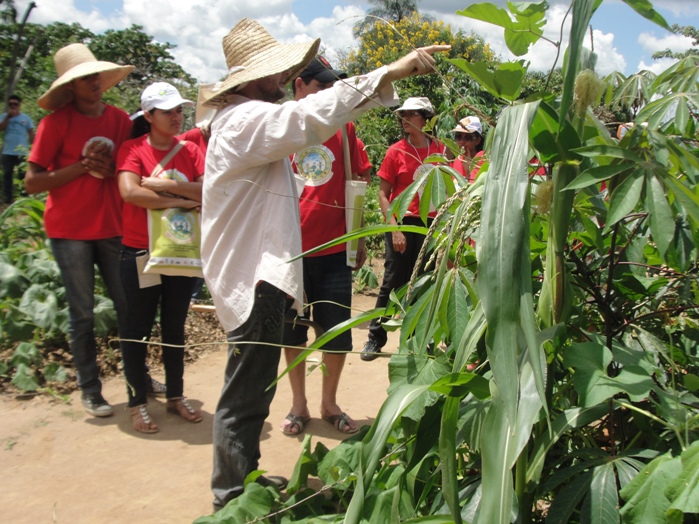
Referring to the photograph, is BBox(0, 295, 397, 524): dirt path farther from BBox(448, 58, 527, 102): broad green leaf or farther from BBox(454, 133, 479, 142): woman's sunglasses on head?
BBox(454, 133, 479, 142): woman's sunglasses on head

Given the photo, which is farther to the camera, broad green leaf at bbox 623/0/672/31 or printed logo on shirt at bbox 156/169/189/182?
printed logo on shirt at bbox 156/169/189/182

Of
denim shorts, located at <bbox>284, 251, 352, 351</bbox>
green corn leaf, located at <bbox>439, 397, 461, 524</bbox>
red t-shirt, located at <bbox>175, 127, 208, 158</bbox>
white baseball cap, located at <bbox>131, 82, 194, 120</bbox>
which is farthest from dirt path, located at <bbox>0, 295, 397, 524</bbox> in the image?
white baseball cap, located at <bbox>131, 82, 194, 120</bbox>

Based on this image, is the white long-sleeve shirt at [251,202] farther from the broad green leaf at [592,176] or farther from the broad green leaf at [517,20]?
the broad green leaf at [592,176]

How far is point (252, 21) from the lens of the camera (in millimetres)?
2797

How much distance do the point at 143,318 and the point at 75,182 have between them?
0.82 meters

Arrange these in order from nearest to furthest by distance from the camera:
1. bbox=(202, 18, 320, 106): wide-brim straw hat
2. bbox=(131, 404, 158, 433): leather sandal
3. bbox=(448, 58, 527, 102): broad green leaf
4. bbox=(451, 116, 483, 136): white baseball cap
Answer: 1. bbox=(448, 58, 527, 102): broad green leaf
2. bbox=(451, 116, 483, 136): white baseball cap
3. bbox=(202, 18, 320, 106): wide-brim straw hat
4. bbox=(131, 404, 158, 433): leather sandal

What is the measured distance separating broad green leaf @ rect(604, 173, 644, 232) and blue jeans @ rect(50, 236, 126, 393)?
3.05 meters

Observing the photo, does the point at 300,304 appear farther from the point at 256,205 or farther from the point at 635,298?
the point at 635,298

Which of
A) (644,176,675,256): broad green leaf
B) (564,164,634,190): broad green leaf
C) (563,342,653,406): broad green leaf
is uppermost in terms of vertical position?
(564,164,634,190): broad green leaf

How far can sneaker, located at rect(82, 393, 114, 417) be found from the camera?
383 centimetres

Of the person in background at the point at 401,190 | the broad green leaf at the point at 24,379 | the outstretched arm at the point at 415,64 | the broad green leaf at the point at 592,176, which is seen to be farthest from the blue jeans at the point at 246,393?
the person in background at the point at 401,190

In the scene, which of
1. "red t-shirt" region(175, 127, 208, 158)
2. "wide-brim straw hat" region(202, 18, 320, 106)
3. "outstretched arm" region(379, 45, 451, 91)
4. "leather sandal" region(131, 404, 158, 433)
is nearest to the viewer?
"outstretched arm" region(379, 45, 451, 91)

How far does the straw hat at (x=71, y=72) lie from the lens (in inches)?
140

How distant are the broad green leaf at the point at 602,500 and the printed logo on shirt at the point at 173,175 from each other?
2.69m
